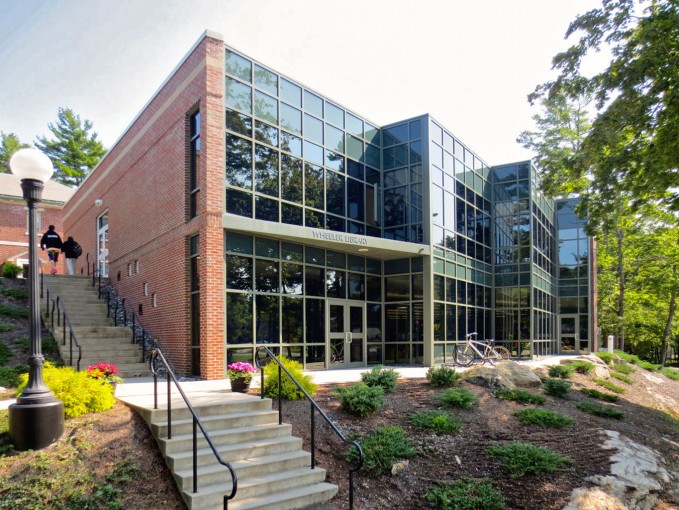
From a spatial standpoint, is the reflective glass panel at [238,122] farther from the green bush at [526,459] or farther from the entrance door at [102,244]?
the entrance door at [102,244]

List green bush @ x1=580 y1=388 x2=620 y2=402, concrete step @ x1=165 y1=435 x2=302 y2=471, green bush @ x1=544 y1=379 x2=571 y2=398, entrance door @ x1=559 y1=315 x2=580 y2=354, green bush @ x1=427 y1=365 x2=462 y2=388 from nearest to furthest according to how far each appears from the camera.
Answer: concrete step @ x1=165 y1=435 x2=302 y2=471
green bush @ x1=427 y1=365 x2=462 y2=388
green bush @ x1=544 y1=379 x2=571 y2=398
green bush @ x1=580 y1=388 x2=620 y2=402
entrance door @ x1=559 y1=315 x2=580 y2=354

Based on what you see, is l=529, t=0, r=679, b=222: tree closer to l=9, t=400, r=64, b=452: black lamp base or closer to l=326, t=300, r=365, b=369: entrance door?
l=326, t=300, r=365, b=369: entrance door

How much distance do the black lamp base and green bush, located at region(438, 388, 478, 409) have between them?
594 centimetres

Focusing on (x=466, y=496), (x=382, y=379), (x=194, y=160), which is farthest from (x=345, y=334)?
(x=466, y=496)

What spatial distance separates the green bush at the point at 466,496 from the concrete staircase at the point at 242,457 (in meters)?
1.23

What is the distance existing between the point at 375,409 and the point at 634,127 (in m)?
8.00

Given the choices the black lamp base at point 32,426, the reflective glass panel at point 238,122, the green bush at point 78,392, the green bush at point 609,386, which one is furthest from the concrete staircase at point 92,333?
the green bush at point 609,386

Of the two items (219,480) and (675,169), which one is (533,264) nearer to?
(675,169)

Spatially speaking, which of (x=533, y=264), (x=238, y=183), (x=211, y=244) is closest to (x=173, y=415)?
(x=211, y=244)

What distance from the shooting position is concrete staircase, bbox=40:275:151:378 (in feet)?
39.6

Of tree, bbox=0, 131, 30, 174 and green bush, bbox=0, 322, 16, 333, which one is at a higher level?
tree, bbox=0, 131, 30, 174

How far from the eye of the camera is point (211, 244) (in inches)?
453

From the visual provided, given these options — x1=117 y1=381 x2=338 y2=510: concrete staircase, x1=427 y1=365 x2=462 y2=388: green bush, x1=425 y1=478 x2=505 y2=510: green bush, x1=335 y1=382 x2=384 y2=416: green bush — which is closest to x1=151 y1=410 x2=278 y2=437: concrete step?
x1=117 y1=381 x2=338 y2=510: concrete staircase

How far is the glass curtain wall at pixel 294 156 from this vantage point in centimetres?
1266
